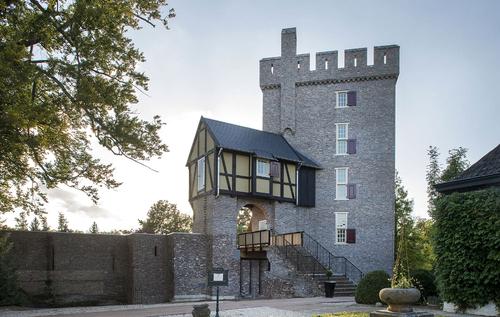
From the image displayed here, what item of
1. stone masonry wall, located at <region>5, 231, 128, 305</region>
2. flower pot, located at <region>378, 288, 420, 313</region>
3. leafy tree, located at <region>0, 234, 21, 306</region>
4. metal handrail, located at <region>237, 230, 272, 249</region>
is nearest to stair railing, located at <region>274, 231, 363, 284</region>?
metal handrail, located at <region>237, 230, 272, 249</region>

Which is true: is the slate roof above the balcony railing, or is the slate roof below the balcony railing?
above

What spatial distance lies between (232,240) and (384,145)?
10431 millimetres

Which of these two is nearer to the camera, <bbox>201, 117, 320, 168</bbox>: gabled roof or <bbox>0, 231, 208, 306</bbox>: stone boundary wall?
<bbox>0, 231, 208, 306</bbox>: stone boundary wall

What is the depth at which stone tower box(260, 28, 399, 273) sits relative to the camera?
2842 cm

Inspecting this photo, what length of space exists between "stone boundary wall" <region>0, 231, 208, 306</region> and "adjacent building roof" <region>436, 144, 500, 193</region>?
12.3m

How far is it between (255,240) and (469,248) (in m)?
13.3

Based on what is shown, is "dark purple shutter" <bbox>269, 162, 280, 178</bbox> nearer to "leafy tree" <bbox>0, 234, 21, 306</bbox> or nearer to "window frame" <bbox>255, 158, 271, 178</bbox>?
"window frame" <bbox>255, 158, 271, 178</bbox>

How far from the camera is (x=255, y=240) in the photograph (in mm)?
26625

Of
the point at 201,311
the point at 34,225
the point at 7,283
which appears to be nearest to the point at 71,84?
the point at 201,311

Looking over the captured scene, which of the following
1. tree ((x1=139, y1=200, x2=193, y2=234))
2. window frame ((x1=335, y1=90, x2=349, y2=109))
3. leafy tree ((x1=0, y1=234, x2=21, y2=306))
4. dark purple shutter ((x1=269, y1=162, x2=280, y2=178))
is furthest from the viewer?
tree ((x1=139, y1=200, x2=193, y2=234))

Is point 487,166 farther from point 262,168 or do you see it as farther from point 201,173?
point 201,173

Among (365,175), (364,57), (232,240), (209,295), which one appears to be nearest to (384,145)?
(365,175)

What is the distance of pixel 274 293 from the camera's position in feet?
78.3

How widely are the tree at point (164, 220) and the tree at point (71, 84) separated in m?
35.0
